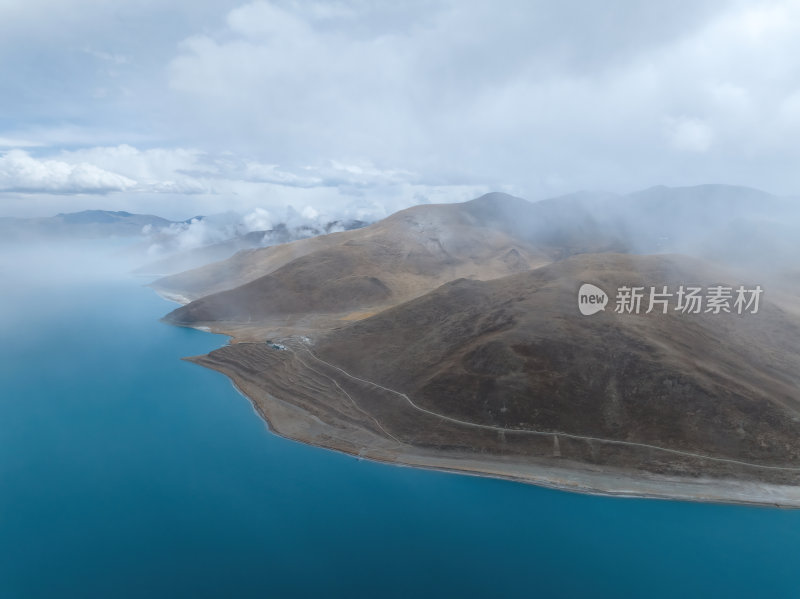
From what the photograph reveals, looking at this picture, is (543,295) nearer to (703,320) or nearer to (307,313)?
(703,320)

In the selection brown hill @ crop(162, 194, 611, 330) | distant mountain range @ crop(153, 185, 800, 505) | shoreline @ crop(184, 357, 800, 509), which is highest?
brown hill @ crop(162, 194, 611, 330)

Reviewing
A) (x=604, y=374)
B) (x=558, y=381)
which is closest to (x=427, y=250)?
(x=558, y=381)

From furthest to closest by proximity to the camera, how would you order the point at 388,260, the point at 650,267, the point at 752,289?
the point at 388,260, the point at 650,267, the point at 752,289

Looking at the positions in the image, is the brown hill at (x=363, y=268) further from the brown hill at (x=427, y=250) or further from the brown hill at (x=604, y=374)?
the brown hill at (x=604, y=374)

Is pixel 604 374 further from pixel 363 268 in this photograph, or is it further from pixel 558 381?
pixel 363 268

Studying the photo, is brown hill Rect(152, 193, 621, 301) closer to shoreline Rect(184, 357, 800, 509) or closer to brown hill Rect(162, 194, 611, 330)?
brown hill Rect(162, 194, 611, 330)

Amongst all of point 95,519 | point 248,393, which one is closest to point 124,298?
point 248,393

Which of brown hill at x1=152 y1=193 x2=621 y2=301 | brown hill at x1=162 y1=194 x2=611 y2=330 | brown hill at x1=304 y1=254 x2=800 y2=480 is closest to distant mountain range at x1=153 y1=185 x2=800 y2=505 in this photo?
brown hill at x1=304 y1=254 x2=800 y2=480

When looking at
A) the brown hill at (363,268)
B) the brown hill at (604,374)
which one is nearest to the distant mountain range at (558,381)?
the brown hill at (604,374)
